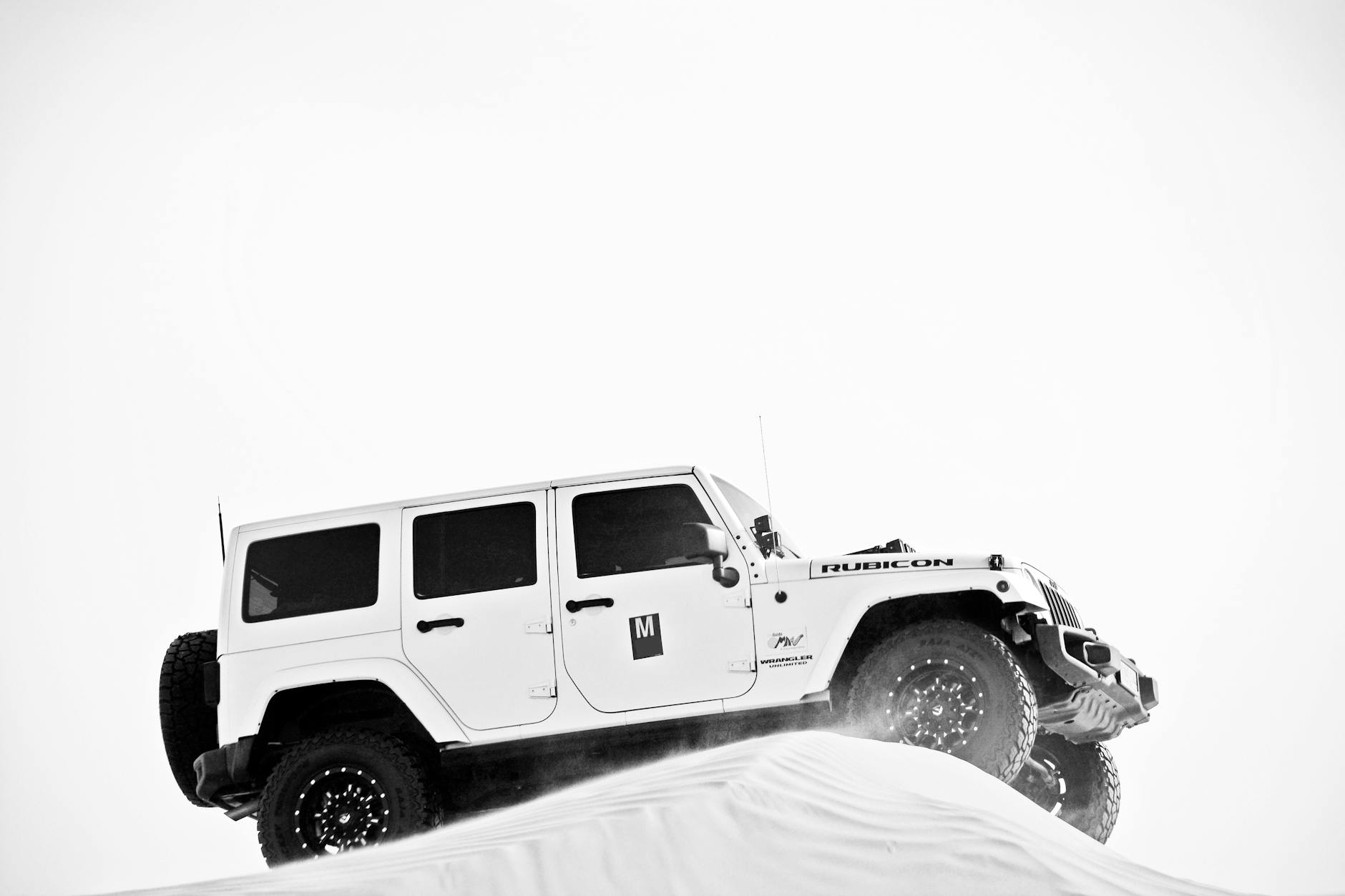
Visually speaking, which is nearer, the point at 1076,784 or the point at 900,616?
the point at 900,616

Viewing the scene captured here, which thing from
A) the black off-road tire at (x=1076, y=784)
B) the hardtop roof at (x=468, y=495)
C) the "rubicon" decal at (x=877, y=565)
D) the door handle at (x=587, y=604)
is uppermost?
the hardtop roof at (x=468, y=495)

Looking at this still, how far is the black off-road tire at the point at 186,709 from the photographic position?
625 centimetres

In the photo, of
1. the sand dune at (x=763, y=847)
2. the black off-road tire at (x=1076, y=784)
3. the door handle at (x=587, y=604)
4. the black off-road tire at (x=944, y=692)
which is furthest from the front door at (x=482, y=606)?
the black off-road tire at (x=1076, y=784)

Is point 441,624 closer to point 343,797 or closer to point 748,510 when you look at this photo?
point 343,797

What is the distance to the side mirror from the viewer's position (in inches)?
221

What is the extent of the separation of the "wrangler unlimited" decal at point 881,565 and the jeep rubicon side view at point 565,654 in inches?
0.4

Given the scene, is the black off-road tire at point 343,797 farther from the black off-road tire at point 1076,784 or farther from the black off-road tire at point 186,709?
the black off-road tire at point 1076,784

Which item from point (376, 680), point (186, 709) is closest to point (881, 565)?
point (376, 680)

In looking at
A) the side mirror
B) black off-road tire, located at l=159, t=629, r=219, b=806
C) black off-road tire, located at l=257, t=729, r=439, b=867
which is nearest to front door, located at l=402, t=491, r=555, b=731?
black off-road tire, located at l=257, t=729, r=439, b=867

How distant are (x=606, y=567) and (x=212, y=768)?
220cm

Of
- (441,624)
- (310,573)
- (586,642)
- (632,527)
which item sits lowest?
(586,642)

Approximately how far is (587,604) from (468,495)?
875mm

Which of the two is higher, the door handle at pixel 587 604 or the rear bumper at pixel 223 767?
the door handle at pixel 587 604

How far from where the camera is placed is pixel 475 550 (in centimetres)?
610
